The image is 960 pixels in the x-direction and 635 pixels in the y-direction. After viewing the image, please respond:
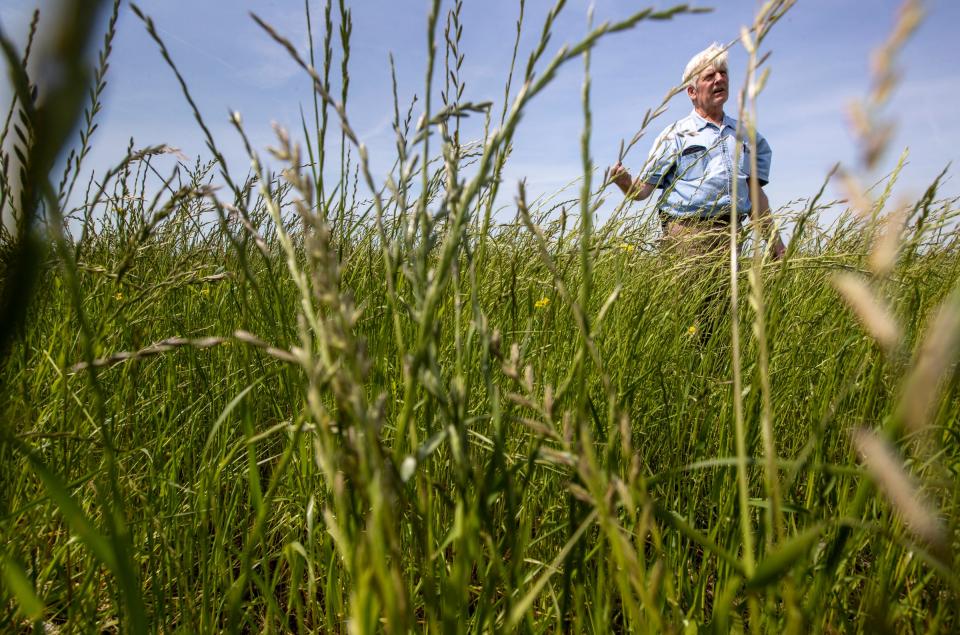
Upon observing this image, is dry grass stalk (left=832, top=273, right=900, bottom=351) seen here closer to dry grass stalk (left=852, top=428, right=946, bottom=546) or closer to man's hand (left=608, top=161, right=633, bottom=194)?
dry grass stalk (left=852, top=428, right=946, bottom=546)

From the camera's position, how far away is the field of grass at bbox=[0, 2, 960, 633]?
543 millimetres

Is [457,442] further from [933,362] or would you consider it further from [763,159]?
[763,159]

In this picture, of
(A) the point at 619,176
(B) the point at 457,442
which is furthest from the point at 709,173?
(B) the point at 457,442

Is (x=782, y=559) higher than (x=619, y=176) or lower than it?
lower

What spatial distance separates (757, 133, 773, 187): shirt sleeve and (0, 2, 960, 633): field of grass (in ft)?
8.09

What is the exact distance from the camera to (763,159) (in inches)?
187

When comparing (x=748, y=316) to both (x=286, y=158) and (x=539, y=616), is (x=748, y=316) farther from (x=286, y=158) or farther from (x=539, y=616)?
(x=286, y=158)

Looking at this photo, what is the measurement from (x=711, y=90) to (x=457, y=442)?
465cm

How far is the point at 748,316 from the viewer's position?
1.69 metres

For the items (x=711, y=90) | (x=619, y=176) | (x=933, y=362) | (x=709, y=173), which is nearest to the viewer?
(x=933, y=362)

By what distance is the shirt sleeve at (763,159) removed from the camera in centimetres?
467

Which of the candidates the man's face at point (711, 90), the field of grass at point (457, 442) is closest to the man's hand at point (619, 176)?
the field of grass at point (457, 442)

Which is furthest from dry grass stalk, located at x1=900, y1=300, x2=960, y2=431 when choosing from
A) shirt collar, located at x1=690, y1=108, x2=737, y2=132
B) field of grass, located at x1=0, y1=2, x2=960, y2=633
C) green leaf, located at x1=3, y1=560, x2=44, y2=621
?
shirt collar, located at x1=690, y1=108, x2=737, y2=132

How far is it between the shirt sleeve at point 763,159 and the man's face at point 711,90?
432 millimetres
